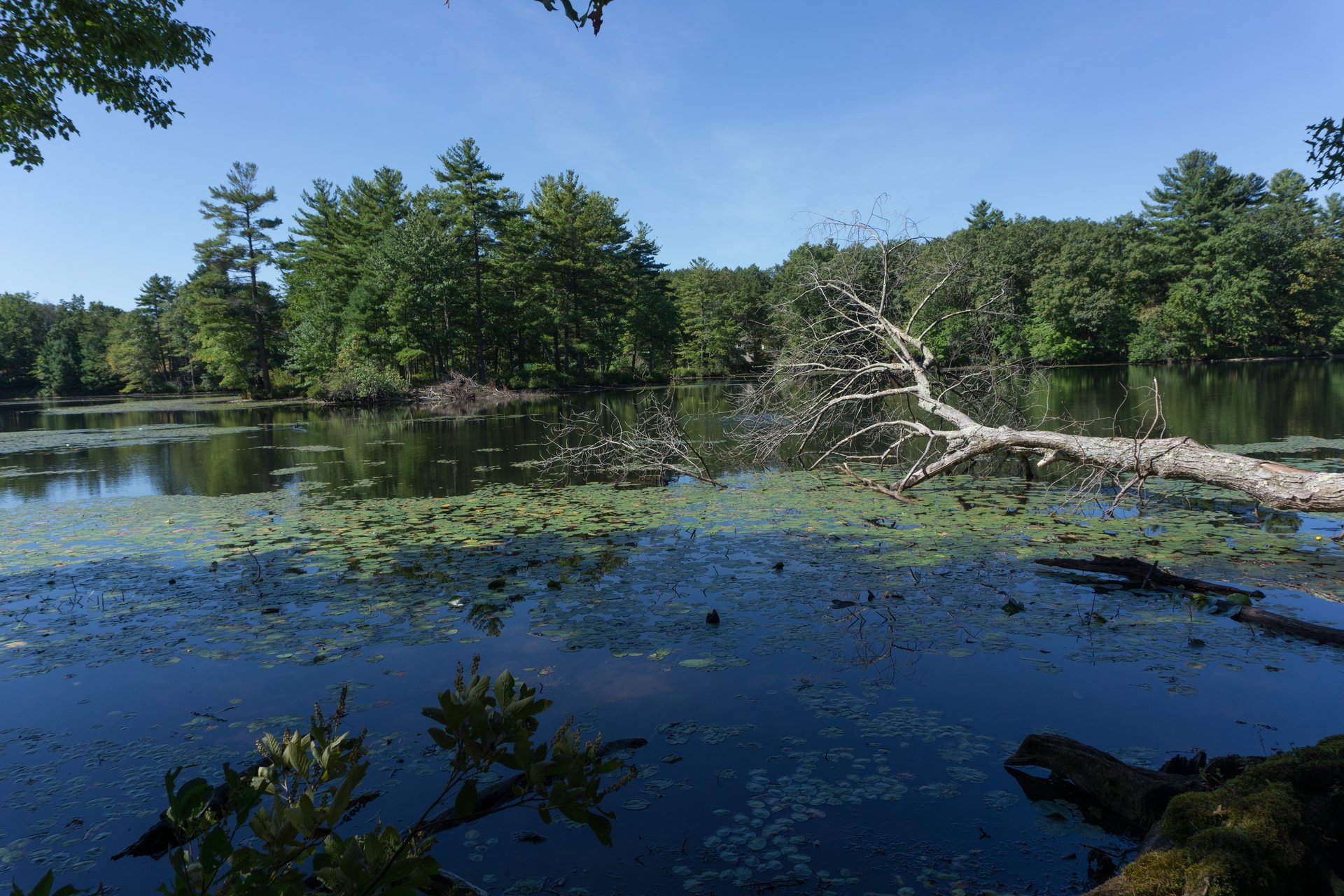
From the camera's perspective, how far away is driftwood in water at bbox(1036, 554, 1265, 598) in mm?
5547

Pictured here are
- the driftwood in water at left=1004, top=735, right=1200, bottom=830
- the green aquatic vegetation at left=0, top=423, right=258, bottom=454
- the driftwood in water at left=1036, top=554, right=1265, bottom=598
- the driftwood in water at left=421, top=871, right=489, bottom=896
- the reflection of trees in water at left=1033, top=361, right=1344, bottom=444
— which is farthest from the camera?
the green aquatic vegetation at left=0, top=423, right=258, bottom=454

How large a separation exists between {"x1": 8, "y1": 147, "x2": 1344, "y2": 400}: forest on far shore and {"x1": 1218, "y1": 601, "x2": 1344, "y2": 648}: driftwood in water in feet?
95.1

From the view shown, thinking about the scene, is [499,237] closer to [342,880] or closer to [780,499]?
[780,499]

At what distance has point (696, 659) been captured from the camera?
15.5ft

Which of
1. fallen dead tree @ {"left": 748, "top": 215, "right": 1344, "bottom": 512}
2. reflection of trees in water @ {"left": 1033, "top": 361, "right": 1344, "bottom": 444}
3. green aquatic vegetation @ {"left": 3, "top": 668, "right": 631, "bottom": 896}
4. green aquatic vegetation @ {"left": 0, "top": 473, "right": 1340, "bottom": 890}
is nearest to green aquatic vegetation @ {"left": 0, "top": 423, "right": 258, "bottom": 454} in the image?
green aquatic vegetation @ {"left": 0, "top": 473, "right": 1340, "bottom": 890}

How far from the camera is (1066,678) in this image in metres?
4.28

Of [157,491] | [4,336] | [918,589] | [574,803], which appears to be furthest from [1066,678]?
[4,336]

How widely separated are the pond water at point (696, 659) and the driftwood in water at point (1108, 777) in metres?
0.13

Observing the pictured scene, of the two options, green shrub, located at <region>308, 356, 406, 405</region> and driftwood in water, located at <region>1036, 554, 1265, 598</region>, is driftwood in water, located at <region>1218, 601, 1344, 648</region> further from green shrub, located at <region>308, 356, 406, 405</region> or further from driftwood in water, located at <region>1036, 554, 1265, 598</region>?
green shrub, located at <region>308, 356, 406, 405</region>

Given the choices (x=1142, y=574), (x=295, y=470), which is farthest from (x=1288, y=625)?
(x=295, y=470)

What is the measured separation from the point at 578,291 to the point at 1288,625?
42.7 meters

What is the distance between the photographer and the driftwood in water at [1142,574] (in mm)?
5547

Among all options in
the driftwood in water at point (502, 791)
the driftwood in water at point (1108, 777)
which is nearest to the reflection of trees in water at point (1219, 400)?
the driftwood in water at point (1108, 777)

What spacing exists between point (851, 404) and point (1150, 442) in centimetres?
747
